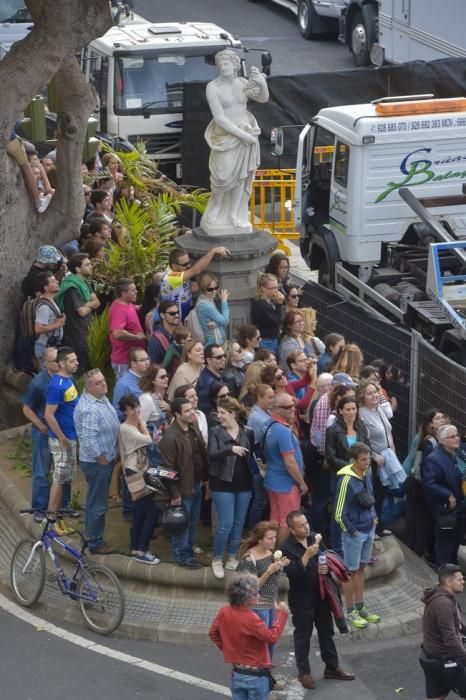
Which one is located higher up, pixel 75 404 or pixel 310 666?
pixel 75 404

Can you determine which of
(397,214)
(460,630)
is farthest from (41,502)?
(397,214)

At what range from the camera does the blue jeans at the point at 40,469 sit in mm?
12773

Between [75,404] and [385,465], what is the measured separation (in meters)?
2.67

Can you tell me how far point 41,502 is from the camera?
508 inches

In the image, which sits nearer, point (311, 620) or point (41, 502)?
point (311, 620)

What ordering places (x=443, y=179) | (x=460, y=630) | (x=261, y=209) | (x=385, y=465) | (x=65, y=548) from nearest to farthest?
(x=460, y=630)
(x=65, y=548)
(x=385, y=465)
(x=443, y=179)
(x=261, y=209)

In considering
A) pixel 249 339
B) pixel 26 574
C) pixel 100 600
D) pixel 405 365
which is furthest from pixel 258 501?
pixel 405 365

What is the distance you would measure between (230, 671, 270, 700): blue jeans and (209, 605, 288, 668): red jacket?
10 centimetres

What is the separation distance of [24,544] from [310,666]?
2560 mm

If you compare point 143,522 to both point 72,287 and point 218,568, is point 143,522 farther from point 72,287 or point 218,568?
point 72,287

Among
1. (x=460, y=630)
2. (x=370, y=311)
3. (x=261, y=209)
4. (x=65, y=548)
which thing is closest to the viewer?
(x=460, y=630)

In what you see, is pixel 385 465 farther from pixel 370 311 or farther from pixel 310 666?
pixel 370 311

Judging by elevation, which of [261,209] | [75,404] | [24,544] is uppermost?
[75,404]

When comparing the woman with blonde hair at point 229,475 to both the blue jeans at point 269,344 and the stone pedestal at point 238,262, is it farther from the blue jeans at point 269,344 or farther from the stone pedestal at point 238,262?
the stone pedestal at point 238,262
